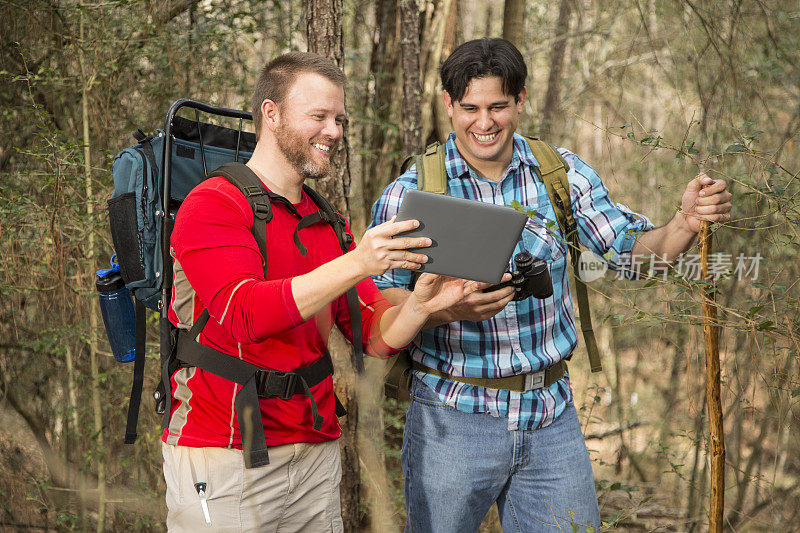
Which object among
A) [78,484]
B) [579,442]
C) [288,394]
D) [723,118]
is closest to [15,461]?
[78,484]

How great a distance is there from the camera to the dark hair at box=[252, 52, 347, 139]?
7.29ft

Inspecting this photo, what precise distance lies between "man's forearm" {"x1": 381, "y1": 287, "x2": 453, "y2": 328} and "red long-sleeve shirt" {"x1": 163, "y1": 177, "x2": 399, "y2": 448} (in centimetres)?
10

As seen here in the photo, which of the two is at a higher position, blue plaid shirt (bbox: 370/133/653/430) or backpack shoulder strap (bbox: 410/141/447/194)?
backpack shoulder strap (bbox: 410/141/447/194)

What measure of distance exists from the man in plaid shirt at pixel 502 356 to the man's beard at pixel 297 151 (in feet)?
1.42

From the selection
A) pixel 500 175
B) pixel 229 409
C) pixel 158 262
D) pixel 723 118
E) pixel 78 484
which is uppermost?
pixel 723 118

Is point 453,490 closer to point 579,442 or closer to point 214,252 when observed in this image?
A: point 579,442

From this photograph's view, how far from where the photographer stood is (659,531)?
14.6 feet

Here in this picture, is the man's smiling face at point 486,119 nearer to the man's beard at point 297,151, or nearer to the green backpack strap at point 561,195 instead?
Answer: the green backpack strap at point 561,195

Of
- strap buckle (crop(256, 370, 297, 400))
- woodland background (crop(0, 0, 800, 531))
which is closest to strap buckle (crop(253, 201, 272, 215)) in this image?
strap buckle (crop(256, 370, 297, 400))

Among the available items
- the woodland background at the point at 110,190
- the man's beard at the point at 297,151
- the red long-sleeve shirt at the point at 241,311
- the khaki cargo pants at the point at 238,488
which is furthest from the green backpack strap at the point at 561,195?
the woodland background at the point at 110,190

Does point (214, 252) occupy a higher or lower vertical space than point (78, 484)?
higher

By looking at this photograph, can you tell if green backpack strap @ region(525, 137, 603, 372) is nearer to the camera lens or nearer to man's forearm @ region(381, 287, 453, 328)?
the camera lens

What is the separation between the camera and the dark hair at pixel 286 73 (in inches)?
87.5

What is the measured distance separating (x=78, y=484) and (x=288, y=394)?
307cm
